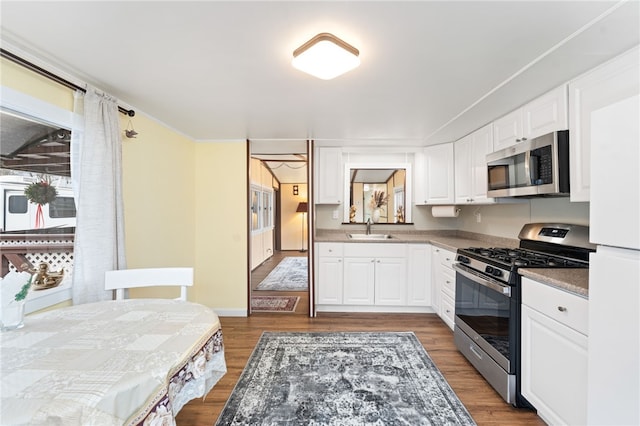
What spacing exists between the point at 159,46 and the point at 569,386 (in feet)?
9.24

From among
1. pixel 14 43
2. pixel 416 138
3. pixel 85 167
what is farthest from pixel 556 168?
pixel 14 43

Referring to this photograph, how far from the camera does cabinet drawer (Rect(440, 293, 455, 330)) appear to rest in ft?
9.39

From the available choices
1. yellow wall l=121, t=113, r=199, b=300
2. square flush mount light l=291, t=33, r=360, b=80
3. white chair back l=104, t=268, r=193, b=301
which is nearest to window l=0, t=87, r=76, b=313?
white chair back l=104, t=268, r=193, b=301

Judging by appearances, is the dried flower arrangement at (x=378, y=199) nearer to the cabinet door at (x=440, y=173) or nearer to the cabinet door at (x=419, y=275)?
the cabinet door at (x=440, y=173)

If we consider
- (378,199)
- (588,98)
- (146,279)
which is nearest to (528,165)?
(588,98)

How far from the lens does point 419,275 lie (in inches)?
134

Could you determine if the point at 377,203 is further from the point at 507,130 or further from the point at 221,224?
the point at 221,224

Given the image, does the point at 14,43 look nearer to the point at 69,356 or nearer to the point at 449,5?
the point at 69,356

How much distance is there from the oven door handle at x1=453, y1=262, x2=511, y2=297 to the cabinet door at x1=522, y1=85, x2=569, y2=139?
114cm

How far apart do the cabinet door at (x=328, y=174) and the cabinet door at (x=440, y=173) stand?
1195mm

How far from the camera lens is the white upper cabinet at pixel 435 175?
345 cm

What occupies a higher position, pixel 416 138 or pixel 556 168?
pixel 416 138

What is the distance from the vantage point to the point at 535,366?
1.67 meters

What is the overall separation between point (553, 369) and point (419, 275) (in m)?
1.87
